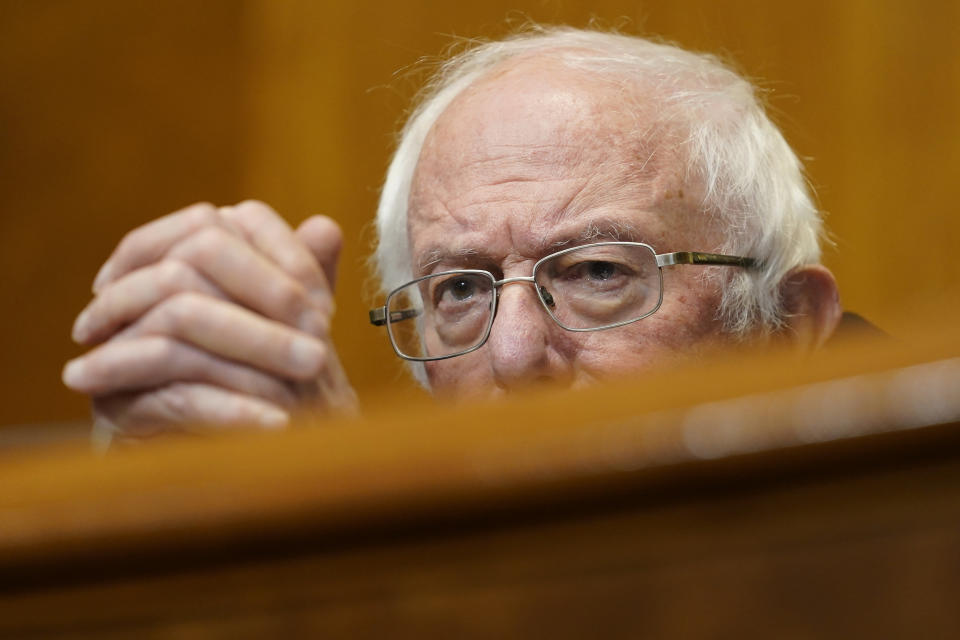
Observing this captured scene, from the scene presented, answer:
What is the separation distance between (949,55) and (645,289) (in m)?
0.90

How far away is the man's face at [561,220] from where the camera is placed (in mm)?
1209

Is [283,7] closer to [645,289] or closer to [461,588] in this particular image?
[645,289]

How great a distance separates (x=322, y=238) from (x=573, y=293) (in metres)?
0.48

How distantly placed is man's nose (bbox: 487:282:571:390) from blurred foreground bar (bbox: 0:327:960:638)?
90 centimetres

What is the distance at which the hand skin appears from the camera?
710 millimetres

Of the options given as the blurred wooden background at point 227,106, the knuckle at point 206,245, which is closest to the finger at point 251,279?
the knuckle at point 206,245

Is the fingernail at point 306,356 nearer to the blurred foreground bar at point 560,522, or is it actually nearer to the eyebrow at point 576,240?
the blurred foreground bar at point 560,522

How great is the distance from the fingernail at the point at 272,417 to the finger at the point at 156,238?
0.15 meters

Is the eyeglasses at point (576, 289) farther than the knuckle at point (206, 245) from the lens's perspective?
Yes

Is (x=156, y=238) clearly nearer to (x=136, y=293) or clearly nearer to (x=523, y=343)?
(x=136, y=293)

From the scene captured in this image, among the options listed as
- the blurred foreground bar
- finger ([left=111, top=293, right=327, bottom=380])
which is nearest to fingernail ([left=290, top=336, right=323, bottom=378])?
finger ([left=111, top=293, right=327, bottom=380])

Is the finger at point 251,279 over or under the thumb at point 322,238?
under

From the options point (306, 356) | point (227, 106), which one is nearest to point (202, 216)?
point (306, 356)

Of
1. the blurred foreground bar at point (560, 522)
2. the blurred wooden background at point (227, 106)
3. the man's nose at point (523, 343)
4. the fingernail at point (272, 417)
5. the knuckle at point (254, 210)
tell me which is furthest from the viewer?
the blurred wooden background at point (227, 106)
